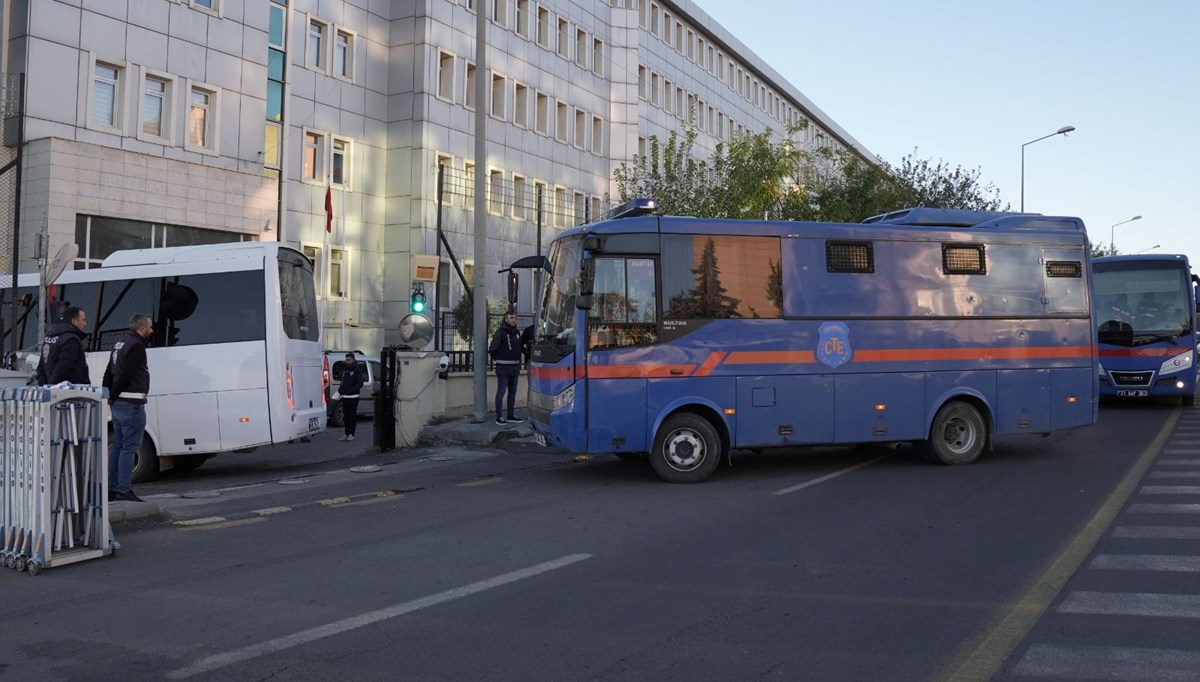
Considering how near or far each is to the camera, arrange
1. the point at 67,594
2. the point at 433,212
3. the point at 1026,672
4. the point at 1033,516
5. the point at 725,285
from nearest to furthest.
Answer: the point at 1026,672 → the point at 67,594 → the point at 1033,516 → the point at 725,285 → the point at 433,212

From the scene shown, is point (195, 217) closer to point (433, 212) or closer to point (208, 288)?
point (433, 212)

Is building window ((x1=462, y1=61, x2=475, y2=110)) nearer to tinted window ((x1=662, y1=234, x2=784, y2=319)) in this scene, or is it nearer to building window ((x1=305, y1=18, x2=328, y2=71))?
building window ((x1=305, y1=18, x2=328, y2=71))

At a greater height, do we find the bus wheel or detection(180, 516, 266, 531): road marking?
the bus wheel

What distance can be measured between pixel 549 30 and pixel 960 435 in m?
33.9

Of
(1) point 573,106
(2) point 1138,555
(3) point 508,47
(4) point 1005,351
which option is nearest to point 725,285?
(4) point 1005,351

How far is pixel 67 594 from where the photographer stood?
22.5ft

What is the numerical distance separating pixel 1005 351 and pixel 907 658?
30.6ft

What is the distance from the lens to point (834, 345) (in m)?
12.9

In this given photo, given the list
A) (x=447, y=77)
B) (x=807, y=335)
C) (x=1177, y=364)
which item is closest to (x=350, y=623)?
(x=807, y=335)

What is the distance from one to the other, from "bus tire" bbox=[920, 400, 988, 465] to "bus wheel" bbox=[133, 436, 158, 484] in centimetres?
1031

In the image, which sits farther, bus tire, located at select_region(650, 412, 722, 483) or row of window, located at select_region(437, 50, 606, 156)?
row of window, located at select_region(437, 50, 606, 156)

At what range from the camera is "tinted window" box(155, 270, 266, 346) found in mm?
13547

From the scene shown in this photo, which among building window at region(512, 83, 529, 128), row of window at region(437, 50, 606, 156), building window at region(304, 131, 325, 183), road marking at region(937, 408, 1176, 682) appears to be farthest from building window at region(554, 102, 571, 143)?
road marking at region(937, 408, 1176, 682)

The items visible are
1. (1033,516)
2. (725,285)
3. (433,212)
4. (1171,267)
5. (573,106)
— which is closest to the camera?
(1033,516)
